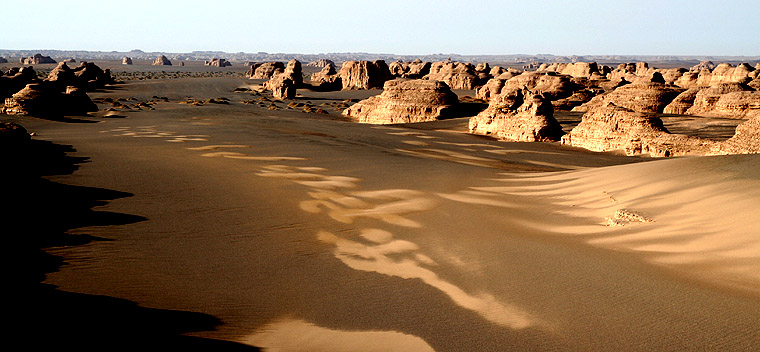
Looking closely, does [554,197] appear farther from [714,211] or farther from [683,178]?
[714,211]

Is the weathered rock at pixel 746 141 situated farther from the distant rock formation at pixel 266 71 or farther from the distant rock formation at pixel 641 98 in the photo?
the distant rock formation at pixel 266 71

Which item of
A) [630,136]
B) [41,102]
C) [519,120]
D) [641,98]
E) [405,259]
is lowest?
[405,259]

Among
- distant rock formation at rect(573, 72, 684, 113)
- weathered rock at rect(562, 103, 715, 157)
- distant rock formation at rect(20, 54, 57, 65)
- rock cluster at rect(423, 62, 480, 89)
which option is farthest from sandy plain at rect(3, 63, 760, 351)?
distant rock formation at rect(20, 54, 57, 65)

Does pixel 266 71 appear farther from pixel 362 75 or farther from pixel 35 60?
pixel 35 60

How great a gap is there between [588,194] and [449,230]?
4.18 meters

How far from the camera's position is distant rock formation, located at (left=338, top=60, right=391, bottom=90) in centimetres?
7200

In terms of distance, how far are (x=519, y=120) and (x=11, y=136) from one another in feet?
73.2

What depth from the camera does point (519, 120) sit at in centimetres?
Answer: 2816

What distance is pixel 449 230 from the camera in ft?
31.6

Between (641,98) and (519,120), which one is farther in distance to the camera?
(641,98)

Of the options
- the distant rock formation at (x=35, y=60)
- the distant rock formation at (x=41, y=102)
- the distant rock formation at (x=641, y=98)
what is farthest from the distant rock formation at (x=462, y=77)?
the distant rock formation at (x=35, y=60)

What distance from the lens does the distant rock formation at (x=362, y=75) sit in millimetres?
72000

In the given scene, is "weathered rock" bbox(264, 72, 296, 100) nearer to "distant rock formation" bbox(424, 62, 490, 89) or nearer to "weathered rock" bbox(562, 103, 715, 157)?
"distant rock formation" bbox(424, 62, 490, 89)

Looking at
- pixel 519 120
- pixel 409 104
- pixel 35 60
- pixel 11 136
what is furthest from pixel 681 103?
pixel 35 60
